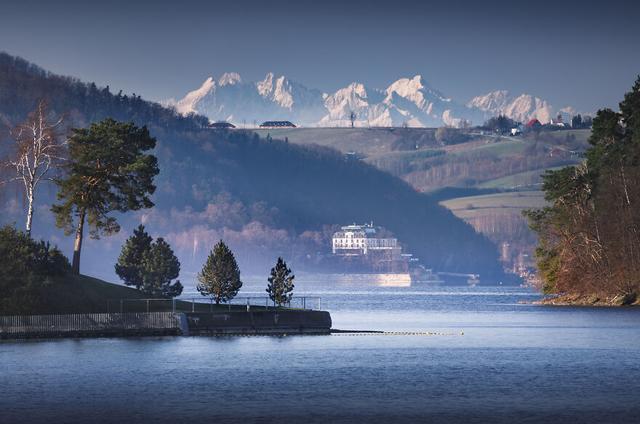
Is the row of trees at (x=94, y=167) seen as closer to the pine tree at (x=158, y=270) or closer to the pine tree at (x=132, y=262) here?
the pine tree at (x=158, y=270)

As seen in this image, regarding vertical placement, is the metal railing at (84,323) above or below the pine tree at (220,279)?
below

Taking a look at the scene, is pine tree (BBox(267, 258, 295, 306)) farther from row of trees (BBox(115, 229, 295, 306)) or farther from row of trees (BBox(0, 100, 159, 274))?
row of trees (BBox(0, 100, 159, 274))

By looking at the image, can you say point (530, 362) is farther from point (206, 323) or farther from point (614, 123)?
point (614, 123)

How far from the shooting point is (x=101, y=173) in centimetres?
14138

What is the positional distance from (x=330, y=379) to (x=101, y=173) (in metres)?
55.9

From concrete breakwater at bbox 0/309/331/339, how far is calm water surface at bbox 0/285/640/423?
138cm

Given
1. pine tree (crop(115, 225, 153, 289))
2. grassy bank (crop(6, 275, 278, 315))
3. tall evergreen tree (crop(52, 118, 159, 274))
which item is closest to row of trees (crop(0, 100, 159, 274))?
tall evergreen tree (crop(52, 118, 159, 274))

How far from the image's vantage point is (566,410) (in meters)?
73.0

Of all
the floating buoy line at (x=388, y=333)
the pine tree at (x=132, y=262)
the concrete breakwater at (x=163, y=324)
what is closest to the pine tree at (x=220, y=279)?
the concrete breakwater at (x=163, y=324)

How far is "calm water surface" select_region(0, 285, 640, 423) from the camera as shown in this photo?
72125mm

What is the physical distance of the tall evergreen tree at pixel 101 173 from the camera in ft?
462

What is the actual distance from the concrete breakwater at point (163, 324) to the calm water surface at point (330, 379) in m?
1.38

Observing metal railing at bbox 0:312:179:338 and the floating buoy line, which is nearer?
metal railing at bbox 0:312:179:338

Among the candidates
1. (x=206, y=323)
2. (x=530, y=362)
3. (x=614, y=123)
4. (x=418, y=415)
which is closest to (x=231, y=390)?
(x=418, y=415)
